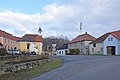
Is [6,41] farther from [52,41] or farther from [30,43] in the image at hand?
[52,41]

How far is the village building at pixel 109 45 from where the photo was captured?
68.9 m

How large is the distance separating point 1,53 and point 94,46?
45875mm

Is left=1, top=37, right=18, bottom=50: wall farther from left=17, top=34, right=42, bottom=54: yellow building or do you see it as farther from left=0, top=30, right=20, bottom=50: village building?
left=17, top=34, right=42, bottom=54: yellow building

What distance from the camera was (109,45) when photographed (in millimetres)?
72500

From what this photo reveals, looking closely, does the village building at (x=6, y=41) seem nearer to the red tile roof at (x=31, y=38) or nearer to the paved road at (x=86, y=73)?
the red tile roof at (x=31, y=38)

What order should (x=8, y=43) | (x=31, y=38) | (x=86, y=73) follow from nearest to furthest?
1. (x=86, y=73)
2. (x=8, y=43)
3. (x=31, y=38)

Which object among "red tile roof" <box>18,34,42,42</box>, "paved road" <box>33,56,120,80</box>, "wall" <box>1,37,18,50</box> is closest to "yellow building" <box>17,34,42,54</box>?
"red tile roof" <box>18,34,42,42</box>

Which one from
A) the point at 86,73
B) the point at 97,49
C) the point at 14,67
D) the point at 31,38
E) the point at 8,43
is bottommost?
the point at 86,73

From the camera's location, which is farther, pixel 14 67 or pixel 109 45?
pixel 109 45

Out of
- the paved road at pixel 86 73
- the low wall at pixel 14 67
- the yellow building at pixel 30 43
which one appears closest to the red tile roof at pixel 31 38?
the yellow building at pixel 30 43

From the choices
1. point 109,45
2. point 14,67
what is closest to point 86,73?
Result: point 14,67

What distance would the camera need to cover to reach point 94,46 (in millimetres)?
83500

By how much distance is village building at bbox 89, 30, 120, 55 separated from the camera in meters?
68.9

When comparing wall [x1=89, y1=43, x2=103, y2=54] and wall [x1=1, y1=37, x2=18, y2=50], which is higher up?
wall [x1=1, y1=37, x2=18, y2=50]
